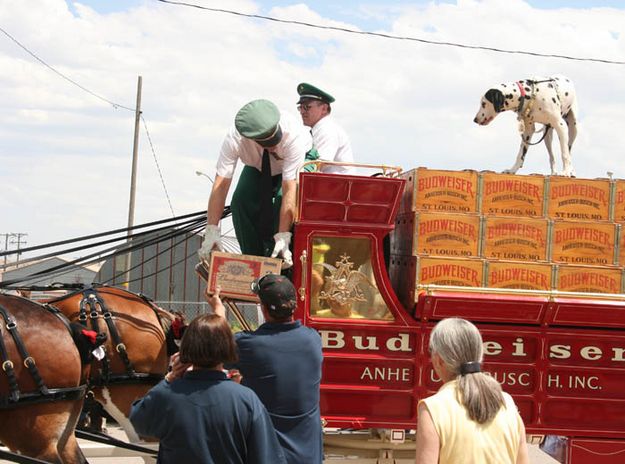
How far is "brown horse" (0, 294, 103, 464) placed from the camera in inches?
183

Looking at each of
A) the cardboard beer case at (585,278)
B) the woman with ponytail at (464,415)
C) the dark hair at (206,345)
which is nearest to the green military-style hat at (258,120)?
the cardboard beer case at (585,278)

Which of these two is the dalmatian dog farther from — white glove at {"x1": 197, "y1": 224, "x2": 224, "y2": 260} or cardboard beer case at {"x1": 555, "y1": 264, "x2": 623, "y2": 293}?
white glove at {"x1": 197, "y1": 224, "x2": 224, "y2": 260}

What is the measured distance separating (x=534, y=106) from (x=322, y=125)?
1629 mm

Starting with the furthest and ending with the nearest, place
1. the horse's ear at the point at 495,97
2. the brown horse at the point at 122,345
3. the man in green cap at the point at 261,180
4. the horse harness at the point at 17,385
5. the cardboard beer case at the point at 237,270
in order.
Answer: the horse's ear at the point at 495,97 < the man in green cap at the point at 261,180 < the brown horse at the point at 122,345 < the cardboard beer case at the point at 237,270 < the horse harness at the point at 17,385

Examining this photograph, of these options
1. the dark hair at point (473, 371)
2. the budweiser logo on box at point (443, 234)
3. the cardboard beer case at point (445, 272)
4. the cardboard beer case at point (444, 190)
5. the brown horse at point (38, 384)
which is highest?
the cardboard beer case at point (444, 190)

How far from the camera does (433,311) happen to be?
18.7 ft

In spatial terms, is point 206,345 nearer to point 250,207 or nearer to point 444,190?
point 444,190

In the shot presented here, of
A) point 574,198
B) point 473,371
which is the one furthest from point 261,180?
point 473,371

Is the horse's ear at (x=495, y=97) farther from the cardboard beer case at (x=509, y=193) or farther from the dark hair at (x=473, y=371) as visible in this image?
the dark hair at (x=473, y=371)

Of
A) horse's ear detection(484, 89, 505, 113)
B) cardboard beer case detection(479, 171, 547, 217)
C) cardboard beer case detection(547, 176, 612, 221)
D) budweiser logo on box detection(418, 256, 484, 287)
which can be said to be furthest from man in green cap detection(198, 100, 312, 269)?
cardboard beer case detection(547, 176, 612, 221)

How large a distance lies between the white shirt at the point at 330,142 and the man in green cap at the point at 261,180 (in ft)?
0.84

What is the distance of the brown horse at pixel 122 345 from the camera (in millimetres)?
5594

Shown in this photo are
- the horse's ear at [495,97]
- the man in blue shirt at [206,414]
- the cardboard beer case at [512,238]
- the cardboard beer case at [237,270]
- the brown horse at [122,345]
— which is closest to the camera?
the man in blue shirt at [206,414]

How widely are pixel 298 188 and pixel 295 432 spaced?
2229 mm
